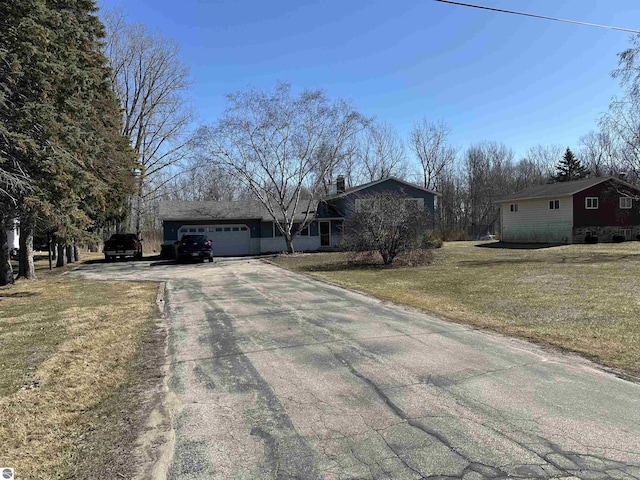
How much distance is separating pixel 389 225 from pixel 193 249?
39.4 feet

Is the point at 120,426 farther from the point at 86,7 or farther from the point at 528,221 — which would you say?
the point at 528,221

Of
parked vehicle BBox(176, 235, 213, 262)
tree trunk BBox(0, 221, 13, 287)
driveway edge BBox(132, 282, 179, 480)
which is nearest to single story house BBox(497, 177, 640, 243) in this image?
parked vehicle BBox(176, 235, 213, 262)

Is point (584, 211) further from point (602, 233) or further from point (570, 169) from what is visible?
point (570, 169)

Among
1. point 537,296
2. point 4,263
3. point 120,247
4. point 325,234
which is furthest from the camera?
point 325,234

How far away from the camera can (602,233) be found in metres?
30.5

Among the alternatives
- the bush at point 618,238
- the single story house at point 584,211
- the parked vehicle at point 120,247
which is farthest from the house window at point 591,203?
the parked vehicle at point 120,247

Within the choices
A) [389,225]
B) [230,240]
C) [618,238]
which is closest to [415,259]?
[389,225]

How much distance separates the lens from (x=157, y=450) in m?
3.31

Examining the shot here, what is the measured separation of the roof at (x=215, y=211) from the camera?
29.6 m

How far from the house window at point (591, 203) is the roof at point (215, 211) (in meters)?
19.7

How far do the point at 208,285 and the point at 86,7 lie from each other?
34.9 ft

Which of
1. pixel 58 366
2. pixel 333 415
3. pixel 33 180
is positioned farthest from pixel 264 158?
pixel 333 415

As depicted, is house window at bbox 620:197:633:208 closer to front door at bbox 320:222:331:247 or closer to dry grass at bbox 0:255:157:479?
front door at bbox 320:222:331:247

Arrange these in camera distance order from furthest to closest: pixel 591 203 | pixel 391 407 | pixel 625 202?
pixel 625 202, pixel 591 203, pixel 391 407
